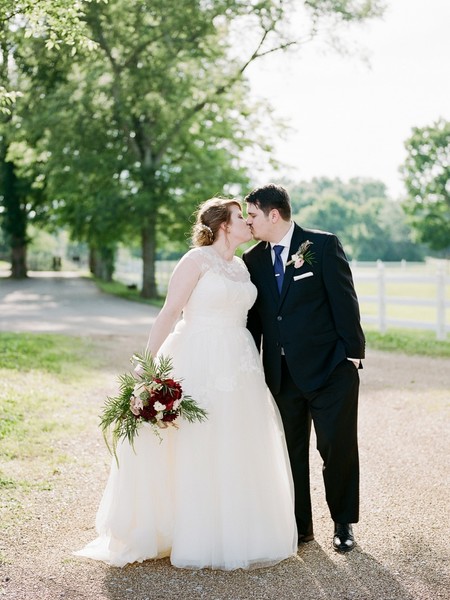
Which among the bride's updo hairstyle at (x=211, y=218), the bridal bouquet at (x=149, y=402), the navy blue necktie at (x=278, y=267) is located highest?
the bride's updo hairstyle at (x=211, y=218)

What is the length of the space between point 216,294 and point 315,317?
2.01ft

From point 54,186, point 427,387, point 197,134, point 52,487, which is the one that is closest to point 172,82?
point 197,134

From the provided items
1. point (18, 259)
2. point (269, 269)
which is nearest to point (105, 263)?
point (18, 259)

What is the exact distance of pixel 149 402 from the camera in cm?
409

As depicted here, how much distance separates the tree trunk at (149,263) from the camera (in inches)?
1080

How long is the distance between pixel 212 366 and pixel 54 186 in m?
24.4

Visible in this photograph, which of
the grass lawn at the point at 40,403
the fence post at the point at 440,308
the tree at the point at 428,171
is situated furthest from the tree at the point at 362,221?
the grass lawn at the point at 40,403

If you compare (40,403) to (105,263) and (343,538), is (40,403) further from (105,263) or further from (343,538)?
(105,263)

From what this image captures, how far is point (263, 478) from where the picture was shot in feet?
14.3

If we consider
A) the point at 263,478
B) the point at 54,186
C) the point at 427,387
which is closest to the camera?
the point at 263,478

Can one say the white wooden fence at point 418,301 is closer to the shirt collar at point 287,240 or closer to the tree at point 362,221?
the shirt collar at point 287,240

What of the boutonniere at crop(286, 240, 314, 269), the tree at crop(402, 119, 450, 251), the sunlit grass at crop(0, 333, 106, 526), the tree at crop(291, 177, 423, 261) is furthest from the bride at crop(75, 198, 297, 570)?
the tree at crop(291, 177, 423, 261)

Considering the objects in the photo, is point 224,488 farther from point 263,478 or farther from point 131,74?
point 131,74

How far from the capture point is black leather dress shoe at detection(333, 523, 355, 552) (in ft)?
14.7
